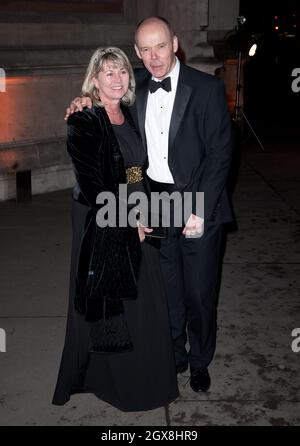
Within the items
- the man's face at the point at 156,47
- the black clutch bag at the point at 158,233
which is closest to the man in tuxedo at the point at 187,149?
the man's face at the point at 156,47

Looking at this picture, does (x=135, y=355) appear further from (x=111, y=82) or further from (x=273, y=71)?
(x=273, y=71)

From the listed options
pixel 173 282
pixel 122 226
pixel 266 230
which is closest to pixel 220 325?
pixel 173 282

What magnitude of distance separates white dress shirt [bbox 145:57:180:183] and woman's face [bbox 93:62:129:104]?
0.28 m

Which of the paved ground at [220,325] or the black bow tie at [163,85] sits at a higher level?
A: the black bow tie at [163,85]

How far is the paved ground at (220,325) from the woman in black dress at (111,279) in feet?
0.56

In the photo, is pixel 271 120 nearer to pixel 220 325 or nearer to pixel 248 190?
pixel 248 190

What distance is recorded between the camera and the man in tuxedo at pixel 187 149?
3078 millimetres

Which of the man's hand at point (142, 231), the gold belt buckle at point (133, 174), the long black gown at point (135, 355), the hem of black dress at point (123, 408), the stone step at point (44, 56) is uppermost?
the stone step at point (44, 56)

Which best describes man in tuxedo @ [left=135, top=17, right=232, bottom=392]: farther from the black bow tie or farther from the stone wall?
the stone wall

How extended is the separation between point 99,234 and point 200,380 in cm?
127

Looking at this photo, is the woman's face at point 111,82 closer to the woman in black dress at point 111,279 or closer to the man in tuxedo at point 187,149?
the woman in black dress at point 111,279

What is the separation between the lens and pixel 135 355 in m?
3.16

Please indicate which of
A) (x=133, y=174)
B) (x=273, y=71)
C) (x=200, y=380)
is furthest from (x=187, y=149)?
(x=273, y=71)

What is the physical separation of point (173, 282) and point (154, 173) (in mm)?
719
